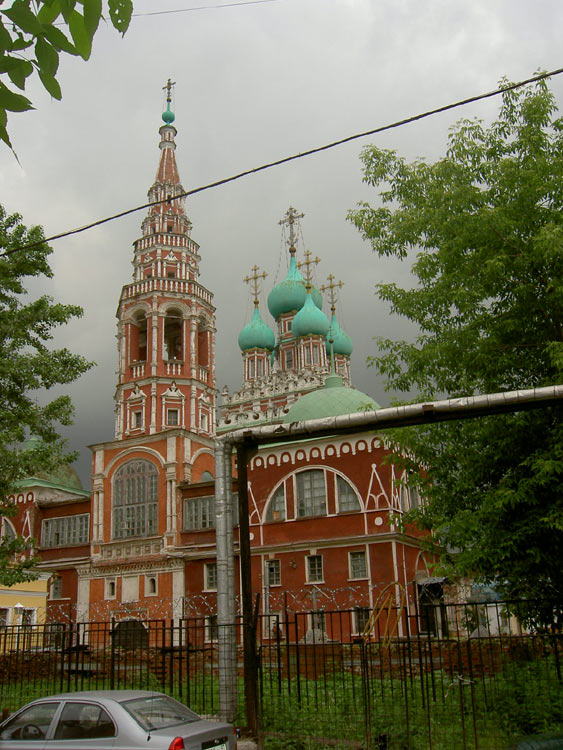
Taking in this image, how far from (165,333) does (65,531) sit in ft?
40.6

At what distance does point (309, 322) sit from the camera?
199 ft

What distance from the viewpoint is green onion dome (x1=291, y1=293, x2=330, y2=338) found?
199ft

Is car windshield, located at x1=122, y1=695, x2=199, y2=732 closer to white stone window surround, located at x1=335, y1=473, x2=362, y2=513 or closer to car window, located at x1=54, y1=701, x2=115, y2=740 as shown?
car window, located at x1=54, y1=701, x2=115, y2=740

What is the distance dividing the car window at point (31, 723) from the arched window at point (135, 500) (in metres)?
26.1

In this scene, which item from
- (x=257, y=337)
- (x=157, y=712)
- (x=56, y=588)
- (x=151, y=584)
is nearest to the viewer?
(x=157, y=712)

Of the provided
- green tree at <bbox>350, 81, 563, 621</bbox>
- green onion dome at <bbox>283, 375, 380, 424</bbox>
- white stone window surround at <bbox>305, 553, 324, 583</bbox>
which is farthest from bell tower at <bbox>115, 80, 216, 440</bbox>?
green tree at <bbox>350, 81, 563, 621</bbox>

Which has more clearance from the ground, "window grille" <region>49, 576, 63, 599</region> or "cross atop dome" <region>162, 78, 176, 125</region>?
"cross atop dome" <region>162, 78, 176, 125</region>

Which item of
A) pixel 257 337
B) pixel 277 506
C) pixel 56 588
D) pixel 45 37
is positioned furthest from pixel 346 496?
pixel 257 337

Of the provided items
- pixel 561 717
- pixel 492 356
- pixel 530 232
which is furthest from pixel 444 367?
pixel 561 717

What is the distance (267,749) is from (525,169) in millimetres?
9972

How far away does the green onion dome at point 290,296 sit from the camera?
64.7 m

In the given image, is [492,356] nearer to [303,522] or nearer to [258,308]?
[303,522]

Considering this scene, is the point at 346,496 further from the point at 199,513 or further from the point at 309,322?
the point at 309,322

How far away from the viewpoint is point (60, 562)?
1416 inches
